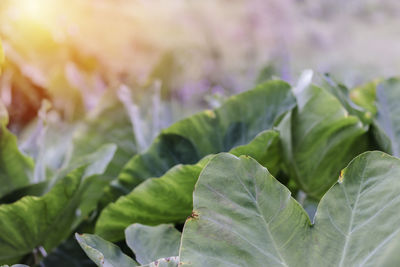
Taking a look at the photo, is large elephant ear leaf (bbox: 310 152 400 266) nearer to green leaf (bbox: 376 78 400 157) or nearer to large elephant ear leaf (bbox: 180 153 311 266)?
large elephant ear leaf (bbox: 180 153 311 266)

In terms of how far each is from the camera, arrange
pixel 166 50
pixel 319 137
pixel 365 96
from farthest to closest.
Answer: pixel 166 50, pixel 365 96, pixel 319 137

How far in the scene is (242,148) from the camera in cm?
31

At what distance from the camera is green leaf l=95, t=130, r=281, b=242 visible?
32 centimetres

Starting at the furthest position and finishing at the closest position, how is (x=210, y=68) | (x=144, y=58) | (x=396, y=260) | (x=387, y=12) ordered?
(x=387, y=12), (x=210, y=68), (x=144, y=58), (x=396, y=260)

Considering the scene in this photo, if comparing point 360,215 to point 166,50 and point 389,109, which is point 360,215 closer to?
point 389,109

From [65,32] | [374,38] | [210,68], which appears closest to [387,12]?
[374,38]

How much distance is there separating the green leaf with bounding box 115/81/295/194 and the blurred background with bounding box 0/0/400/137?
0.09m

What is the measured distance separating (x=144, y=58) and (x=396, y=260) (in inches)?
71.3

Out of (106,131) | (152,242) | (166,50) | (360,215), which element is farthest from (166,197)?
(166,50)

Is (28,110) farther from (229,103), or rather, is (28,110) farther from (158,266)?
(158,266)

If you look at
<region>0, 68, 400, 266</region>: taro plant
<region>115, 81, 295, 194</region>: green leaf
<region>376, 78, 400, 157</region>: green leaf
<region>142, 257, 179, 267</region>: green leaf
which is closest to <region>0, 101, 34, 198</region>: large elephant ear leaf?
<region>0, 68, 400, 266</region>: taro plant

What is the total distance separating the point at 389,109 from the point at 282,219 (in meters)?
0.22

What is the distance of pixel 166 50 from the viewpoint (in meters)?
0.80

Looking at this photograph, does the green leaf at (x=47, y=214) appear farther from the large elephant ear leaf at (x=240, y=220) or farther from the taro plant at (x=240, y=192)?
the large elephant ear leaf at (x=240, y=220)
